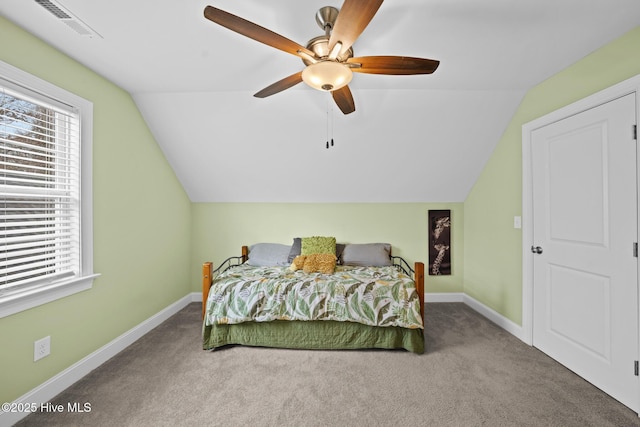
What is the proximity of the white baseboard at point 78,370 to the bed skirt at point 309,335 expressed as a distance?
0.73 metres

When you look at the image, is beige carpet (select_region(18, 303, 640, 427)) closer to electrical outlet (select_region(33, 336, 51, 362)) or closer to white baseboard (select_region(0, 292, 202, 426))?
white baseboard (select_region(0, 292, 202, 426))

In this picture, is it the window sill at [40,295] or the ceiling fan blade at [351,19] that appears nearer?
the ceiling fan blade at [351,19]

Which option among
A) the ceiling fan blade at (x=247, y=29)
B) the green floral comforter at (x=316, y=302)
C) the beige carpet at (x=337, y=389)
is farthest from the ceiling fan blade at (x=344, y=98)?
the beige carpet at (x=337, y=389)

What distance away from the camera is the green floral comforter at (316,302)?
2.50 metres

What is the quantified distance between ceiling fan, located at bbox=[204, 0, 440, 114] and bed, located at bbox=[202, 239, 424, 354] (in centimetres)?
177

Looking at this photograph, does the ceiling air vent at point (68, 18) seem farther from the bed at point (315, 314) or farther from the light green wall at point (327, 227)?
the light green wall at point (327, 227)

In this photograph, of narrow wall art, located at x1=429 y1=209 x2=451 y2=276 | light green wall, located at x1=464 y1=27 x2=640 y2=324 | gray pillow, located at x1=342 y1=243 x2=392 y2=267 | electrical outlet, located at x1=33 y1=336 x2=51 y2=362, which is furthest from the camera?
narrow wall art, located at x1=429 y1=209 x2=451 y2=276

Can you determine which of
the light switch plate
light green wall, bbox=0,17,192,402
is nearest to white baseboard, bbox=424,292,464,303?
the light switch plate

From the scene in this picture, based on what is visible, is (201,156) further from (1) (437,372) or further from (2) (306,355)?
(1) (437,372)

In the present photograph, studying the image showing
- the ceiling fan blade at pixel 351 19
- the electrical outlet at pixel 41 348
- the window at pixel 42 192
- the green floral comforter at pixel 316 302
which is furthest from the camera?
the green floral comforter at pixel 316 302

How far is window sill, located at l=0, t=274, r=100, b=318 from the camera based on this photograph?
5.48 feet

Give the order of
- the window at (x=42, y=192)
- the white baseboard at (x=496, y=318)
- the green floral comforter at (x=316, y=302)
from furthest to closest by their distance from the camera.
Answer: the white baseboard at (x=496, y=318)
the green floral comforter at (x=316, y=302)
the window at (x=42, y=192)

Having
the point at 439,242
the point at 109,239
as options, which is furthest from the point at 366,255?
the point at 109,239

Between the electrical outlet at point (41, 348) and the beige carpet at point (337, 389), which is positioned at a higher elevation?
the electrical outlet at point (41, 348)
